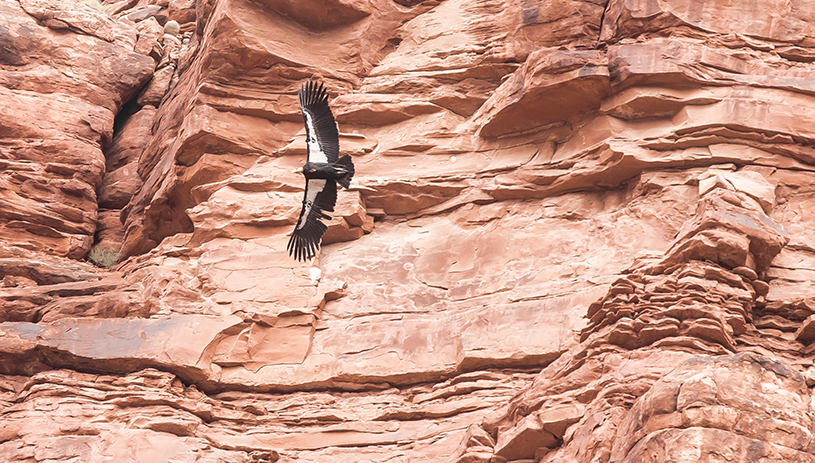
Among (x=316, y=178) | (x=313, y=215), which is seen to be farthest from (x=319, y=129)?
(x=313, y=215)

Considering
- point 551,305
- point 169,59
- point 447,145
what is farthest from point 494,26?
point 169,59

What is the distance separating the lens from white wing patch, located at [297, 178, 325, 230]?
→ 16.3 metres

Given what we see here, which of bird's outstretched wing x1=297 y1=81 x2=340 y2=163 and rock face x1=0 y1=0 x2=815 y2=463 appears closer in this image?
rock face x1=0 y1=0 x2=815 y2=463

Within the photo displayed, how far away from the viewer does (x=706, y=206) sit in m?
13.0

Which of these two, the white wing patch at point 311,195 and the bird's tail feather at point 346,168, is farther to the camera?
the white wing patch at point 311,195

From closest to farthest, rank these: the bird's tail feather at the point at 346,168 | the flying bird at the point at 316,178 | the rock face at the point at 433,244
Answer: the rock face at the point at 433,244 < the bird's tail feather at the point at 346,168 < the flying bird at the point at 316,178

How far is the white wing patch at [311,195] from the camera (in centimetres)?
1633

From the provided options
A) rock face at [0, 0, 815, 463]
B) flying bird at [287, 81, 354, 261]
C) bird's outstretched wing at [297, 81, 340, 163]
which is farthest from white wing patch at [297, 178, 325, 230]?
rock face at [0, 0, 815, 463]

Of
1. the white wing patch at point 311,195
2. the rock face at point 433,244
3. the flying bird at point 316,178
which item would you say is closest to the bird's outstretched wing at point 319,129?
the flying bird at point 316,178

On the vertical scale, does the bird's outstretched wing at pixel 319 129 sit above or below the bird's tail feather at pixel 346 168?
above

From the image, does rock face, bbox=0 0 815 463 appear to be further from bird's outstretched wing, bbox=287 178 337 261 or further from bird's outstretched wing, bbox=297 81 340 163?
bird's outstretched wing, bbox=297 81 340 163

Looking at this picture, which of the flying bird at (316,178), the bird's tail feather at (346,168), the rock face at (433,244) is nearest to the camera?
the rock face at (433,244)

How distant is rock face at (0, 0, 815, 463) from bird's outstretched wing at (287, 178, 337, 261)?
2.52ft

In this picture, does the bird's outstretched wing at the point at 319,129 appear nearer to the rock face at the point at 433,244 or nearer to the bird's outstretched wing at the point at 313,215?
the bird's outstretched wing at the point at 313,215
